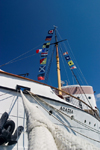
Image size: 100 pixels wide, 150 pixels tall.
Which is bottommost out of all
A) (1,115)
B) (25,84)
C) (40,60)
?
(1,115)

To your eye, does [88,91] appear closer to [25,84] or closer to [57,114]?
[57,114]

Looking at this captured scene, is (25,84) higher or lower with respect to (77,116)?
higher

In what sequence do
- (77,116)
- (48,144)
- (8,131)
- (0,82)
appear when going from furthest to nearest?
(77,116) → (0,82) → (8,131) → (48,144)

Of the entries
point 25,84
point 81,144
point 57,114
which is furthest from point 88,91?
point 81,144

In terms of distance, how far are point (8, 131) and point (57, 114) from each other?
7.79ft

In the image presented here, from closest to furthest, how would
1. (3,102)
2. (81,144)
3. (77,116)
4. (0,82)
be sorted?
(81,144) < (3,102) < (0,82) < (77,116)

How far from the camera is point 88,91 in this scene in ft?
42.4

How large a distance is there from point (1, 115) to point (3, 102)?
0.45 m

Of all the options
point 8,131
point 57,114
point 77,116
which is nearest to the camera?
point 8,131

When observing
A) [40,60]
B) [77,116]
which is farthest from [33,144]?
[40,60]

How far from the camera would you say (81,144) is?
60.7 inches

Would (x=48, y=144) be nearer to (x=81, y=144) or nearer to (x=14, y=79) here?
(x=81, y=144)

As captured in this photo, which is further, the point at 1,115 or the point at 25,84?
the point at 25,84

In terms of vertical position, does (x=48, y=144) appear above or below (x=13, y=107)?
below
